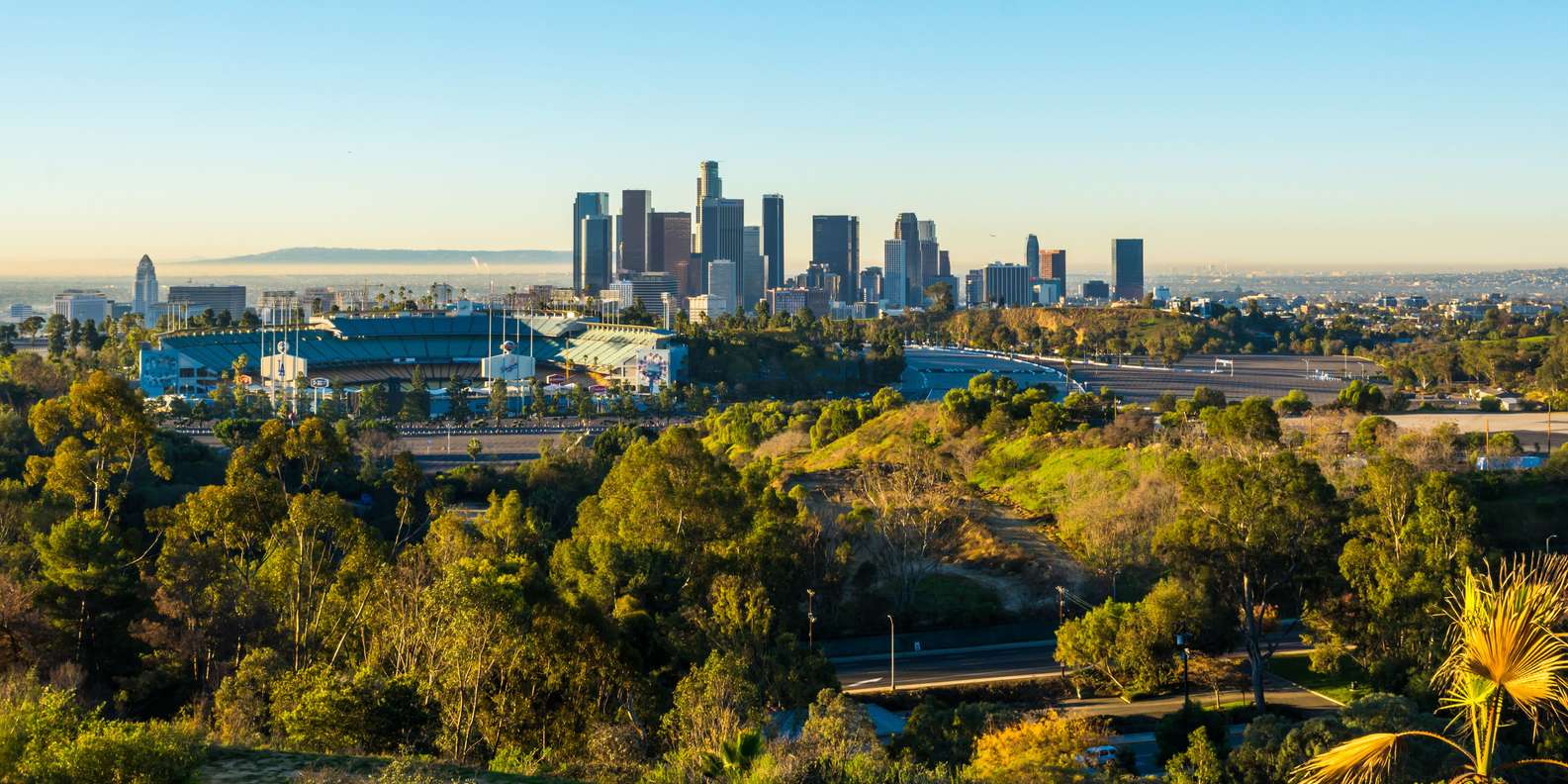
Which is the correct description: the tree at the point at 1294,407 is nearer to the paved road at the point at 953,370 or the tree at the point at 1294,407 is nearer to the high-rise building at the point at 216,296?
the paved road at the point at 953,370

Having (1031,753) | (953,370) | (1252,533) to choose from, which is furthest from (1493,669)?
(953,370)

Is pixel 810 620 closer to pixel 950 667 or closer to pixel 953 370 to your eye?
pixel 950 667

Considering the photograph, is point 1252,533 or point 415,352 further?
point 415,352

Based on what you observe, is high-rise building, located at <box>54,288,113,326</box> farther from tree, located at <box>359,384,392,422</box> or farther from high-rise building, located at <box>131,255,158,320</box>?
tree, located at <box>359,384,392,422</box>

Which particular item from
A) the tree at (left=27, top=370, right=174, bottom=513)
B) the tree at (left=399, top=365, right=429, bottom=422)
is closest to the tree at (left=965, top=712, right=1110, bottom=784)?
the tree at (left=27, top=370, right=174, bottom=513)

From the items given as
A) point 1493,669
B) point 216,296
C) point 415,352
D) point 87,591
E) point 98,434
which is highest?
point 216,296

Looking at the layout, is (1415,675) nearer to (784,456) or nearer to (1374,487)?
(1374,487)
